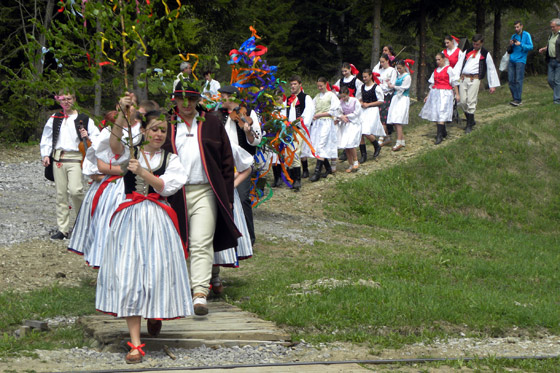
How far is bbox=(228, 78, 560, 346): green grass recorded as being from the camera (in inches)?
300

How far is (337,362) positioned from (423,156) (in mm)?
11587

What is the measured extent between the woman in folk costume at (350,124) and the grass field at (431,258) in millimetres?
935

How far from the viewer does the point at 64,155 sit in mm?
10812

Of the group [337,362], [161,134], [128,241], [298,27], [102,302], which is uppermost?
[298,27]

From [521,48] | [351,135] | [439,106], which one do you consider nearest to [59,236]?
[351,135]

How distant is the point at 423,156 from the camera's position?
17.2m

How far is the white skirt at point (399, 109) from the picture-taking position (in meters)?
17.9

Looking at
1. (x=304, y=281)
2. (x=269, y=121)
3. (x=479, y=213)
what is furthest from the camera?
(x=479, y=213)

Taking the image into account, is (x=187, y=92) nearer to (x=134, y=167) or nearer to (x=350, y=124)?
(x=134, y=167)

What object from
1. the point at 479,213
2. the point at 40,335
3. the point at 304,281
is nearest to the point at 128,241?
the point at 40,335

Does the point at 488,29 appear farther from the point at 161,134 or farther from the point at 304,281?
the point at 161,134

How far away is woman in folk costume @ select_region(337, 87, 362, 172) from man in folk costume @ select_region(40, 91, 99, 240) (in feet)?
25.0

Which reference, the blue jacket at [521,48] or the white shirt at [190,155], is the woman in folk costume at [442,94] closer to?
the blue jacket at [521,48]

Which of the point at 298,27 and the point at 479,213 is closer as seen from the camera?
the point at 479,213
